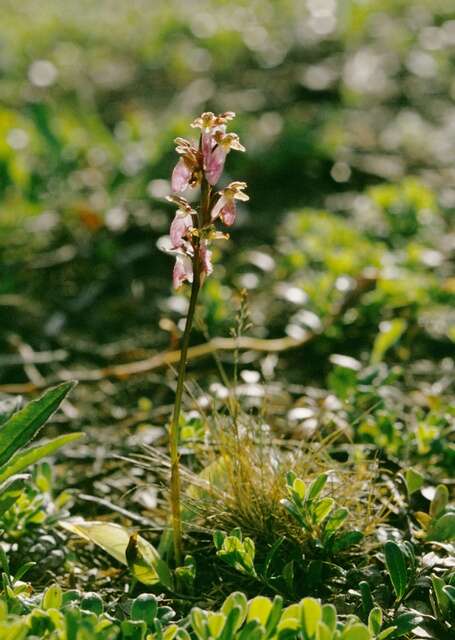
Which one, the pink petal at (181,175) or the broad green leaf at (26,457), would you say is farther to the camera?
the broad green leaf at (26,457)

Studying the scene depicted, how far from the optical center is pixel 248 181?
14.5 feet

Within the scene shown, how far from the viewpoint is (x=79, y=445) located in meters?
2.68

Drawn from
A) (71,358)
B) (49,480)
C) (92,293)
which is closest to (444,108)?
(92,293)

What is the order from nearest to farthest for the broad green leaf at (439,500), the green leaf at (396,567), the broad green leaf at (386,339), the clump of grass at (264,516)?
the green leaf at (396,567), the clump of grass at (264,516), the broad green leaf at (439,500), the broad green leaf at (386,339)

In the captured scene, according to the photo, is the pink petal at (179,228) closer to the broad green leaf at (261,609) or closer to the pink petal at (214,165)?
the pink petal at (214,165)

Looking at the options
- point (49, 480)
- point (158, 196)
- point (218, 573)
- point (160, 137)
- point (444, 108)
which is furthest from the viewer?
point (444, 108)

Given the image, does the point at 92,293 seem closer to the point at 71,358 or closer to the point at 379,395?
the point at 71,358

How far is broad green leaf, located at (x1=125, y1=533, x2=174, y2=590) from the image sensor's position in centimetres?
200

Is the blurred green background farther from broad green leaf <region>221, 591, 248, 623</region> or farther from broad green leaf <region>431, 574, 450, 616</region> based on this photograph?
broad green leaf <region>221, 591, 248, 623</region>

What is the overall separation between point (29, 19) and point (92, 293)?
152 inches

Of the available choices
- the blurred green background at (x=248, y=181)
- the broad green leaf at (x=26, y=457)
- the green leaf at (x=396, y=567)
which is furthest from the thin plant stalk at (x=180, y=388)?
the blurred green background at (x=248, y=181)

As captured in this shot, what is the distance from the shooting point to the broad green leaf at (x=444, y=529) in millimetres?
2074

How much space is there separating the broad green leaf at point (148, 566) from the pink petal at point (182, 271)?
0.57 m

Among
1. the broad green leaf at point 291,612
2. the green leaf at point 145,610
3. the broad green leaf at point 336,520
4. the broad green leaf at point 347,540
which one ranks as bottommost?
the green leaf at point 145,610
